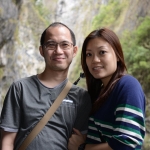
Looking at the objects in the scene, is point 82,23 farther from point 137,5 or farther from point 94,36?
point 94,36

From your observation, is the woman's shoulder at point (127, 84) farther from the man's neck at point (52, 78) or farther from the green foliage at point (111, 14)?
the green foliage at point (111, 14)

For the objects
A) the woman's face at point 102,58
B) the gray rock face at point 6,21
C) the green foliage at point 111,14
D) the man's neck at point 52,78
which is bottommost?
the man's neck at point 52,78

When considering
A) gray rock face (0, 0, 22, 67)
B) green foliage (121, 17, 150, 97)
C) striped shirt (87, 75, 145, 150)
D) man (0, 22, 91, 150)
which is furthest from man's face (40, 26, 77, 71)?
gray rock face (0, 0, 22, 67)

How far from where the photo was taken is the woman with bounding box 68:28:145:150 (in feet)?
3.80

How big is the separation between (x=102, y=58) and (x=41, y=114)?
53cm

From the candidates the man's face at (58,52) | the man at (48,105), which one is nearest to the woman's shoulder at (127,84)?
the man at (48,105)

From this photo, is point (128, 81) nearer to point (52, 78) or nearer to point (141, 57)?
point (52, 78)

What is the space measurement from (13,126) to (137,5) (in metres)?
7.04

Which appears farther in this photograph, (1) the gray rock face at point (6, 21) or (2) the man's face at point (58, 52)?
(1) the gray rock face at point (6, 21)

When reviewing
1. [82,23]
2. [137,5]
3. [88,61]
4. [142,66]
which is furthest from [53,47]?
A: [82,23]

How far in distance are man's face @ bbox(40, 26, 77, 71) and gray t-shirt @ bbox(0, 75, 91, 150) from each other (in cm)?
16

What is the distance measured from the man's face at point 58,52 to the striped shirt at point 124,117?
417 mm

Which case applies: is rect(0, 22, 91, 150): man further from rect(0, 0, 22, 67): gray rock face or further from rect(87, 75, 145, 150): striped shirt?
rect(0, 0, 22, 67): gray rock face

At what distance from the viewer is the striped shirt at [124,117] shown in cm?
115
